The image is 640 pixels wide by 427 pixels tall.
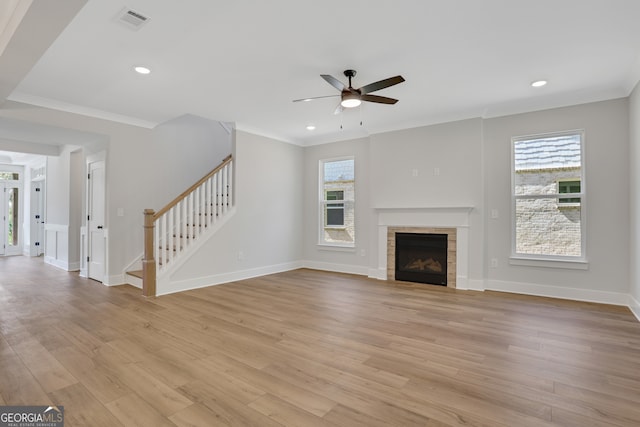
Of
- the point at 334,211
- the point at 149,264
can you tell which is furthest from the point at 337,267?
the point at 149,264

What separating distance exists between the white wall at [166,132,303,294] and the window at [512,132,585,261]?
157 inches

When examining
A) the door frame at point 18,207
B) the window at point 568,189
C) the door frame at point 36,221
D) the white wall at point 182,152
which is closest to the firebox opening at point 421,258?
the window at point 568,189

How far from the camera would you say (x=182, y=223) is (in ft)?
16.9

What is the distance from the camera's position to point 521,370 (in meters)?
2.33

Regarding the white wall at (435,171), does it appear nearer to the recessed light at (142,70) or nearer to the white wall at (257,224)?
the white wall at (257,224)

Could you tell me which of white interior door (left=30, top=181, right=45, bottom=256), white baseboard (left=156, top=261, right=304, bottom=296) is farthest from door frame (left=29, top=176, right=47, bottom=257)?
white baseboard (left=156, top=261, right=304, bottom=296)

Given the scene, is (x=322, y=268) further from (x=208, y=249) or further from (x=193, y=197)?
(x=193, y=197)

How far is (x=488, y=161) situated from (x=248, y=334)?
13.9 feet

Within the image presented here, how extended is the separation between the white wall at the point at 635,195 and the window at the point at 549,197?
48cm

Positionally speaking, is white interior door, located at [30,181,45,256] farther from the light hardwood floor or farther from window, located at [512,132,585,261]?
window, located at [512,132,585,261]

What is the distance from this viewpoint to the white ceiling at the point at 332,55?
2500mm

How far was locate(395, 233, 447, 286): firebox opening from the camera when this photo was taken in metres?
5.26

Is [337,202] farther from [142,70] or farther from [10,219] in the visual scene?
[10,219]

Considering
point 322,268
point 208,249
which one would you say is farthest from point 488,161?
point 208,249
